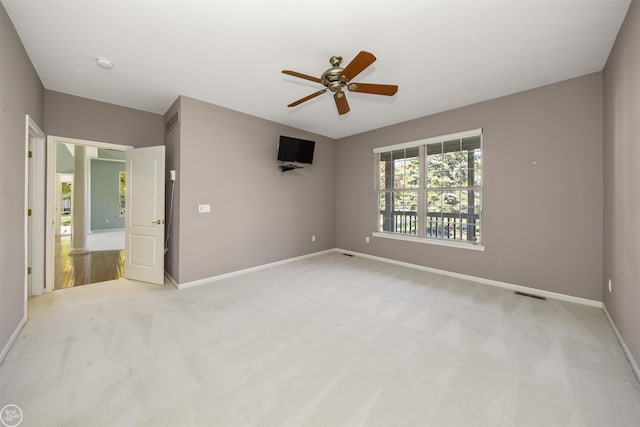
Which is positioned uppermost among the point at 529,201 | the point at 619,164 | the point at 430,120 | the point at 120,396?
the point at 430,120

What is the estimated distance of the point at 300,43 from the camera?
239 cm

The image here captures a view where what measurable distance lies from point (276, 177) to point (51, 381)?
372cm

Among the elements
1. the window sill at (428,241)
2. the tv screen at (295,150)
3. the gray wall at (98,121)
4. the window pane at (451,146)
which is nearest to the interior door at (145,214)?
the gray wall at (98,121)

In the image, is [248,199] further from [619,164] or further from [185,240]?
[619,164]

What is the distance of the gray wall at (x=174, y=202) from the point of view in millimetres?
3609

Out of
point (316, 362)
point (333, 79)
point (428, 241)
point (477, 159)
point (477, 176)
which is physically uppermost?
point (333, 79)

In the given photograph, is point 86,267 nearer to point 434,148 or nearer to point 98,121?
point 98,121

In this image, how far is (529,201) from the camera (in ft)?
11.1

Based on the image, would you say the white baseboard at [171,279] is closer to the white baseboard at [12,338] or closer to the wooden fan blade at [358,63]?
the white baseboard at [12,338]

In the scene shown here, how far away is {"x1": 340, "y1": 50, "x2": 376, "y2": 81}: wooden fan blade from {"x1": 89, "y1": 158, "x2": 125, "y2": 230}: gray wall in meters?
11.1

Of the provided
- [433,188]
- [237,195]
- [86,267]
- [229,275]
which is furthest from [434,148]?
[86,267]

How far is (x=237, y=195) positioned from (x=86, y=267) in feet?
10.6

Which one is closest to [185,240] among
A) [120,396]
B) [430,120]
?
[120,396]

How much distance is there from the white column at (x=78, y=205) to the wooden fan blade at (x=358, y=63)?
23.0 ft
